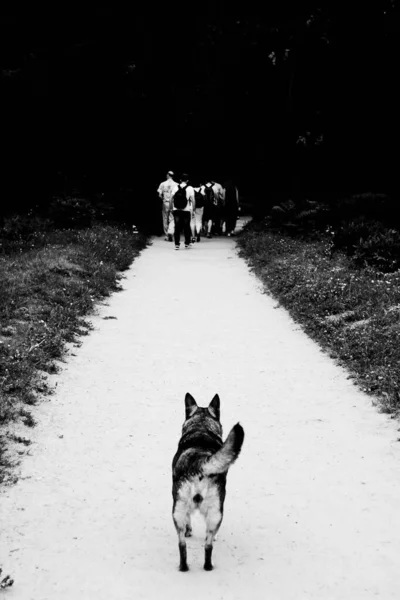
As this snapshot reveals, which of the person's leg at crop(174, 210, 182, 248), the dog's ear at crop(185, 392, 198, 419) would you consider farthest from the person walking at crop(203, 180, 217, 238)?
the dog's ear at crop(185, 392, 198, 419)

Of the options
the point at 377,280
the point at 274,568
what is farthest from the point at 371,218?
the point at 274,568

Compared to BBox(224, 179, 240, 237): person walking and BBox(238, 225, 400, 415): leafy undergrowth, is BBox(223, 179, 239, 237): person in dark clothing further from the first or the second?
BBox(238, 225, 400, 415): leafy undergrowth

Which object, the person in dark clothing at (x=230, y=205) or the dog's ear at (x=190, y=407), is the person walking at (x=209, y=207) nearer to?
the person in dark clothing at (x=230, y=205)

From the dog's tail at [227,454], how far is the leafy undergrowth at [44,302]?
246 cm

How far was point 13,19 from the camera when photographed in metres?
25.8

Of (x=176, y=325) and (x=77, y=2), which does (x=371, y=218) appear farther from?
(x=77, y=2)

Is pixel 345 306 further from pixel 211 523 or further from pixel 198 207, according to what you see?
pixel 198 207

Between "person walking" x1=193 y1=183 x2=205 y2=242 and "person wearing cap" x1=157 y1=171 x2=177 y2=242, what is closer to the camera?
"person wearing cap" x1=157 y1=171 x2=177 y2=242

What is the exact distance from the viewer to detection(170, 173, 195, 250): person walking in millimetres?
22859

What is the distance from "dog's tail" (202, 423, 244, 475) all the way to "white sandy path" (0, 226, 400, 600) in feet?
2.68

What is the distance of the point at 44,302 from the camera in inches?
510

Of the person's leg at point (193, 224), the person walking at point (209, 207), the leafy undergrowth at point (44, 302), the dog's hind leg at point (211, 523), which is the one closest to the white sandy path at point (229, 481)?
the dog's hind leg at point (211, 523)

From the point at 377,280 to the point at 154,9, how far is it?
1874cm

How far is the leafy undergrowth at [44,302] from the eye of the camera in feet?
28.3
